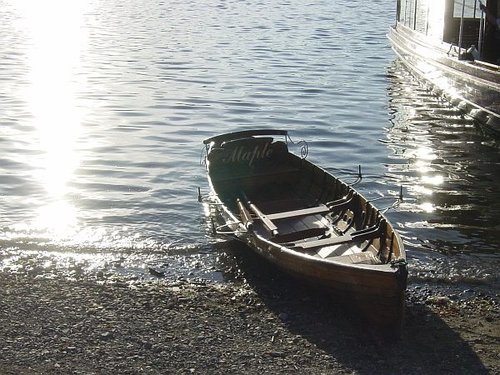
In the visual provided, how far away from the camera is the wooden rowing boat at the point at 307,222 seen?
8.45m

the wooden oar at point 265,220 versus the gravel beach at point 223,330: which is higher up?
the wooden oar at point 265,220

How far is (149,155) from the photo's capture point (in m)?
17.3

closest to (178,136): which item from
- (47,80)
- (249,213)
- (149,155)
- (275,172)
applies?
(149,155)

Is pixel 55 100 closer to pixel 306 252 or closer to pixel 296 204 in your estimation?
pixel 296 204

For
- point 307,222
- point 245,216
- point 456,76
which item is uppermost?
point 456,76

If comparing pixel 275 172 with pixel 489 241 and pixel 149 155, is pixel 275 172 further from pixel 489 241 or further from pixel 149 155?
pixel 149 155

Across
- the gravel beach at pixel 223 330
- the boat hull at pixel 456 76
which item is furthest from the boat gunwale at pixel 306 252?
the boat hull at pixel 456 76

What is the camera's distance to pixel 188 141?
18.6 metres

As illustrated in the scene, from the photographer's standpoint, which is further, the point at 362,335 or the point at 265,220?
the point at 265,220

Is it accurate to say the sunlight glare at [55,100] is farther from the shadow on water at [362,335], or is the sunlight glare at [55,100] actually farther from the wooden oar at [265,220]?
the shadow on water at [362,335]

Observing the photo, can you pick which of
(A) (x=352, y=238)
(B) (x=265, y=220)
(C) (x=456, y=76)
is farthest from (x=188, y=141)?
(A) (x=352, y=238)

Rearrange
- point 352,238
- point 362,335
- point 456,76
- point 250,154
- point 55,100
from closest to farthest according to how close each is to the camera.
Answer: point 362,335, point 352,238, point 250,154, point 456,76, point 55,100

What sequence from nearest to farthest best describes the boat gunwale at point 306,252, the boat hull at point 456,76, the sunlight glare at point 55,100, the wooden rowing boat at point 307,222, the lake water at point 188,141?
the boat gunwale at point 306,252, the wooden rowing boat at point 307,222, the lake water at point 188,141, the sunlight glare at point 55,100, the boat hull at point 456,76

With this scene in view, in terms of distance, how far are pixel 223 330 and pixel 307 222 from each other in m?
3.06
